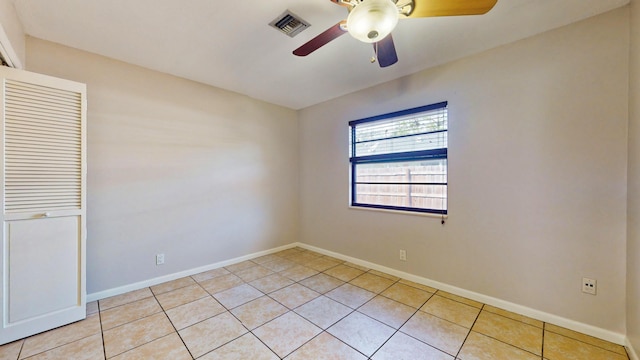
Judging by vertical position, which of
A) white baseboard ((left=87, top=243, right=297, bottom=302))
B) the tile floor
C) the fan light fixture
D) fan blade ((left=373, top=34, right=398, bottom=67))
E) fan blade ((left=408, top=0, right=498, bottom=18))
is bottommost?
the tile floor

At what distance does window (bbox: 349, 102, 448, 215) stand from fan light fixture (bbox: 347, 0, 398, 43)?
160 centimetres

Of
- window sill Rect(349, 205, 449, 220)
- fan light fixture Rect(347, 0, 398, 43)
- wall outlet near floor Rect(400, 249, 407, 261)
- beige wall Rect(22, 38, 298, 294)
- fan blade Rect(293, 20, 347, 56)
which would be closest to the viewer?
fan light fixture Rect(347, 0, 398, 43)

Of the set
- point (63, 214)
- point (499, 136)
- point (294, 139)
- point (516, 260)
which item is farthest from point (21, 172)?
point (516, 260)

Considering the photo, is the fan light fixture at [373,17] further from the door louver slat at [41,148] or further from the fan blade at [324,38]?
the door louver slat at [41,148]

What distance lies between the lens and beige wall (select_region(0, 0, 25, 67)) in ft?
5.35

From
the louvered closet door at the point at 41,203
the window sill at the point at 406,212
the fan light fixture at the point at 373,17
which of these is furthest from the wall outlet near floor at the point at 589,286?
the louvered closet door at the point at 41,203

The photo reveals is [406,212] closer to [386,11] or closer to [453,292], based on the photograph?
[453,292]

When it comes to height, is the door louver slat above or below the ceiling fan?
below

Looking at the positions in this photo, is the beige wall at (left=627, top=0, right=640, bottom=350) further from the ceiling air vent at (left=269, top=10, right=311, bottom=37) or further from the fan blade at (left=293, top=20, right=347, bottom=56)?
the ceiling air vent at (left=269, top=10, right=311, bottom=37)

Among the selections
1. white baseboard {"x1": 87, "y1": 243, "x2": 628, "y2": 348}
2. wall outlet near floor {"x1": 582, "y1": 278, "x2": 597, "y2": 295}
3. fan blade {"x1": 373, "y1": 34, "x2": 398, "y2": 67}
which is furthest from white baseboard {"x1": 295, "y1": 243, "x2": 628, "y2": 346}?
fan blade {"x1": 373, "y1": 34, "x2": 398, "y2": 67}

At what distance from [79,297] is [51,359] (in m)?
0.52

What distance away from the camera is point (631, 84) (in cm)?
171

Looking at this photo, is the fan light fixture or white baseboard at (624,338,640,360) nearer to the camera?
the fan light fixture

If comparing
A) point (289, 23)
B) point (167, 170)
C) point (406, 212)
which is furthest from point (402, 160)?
point (167, 170)
